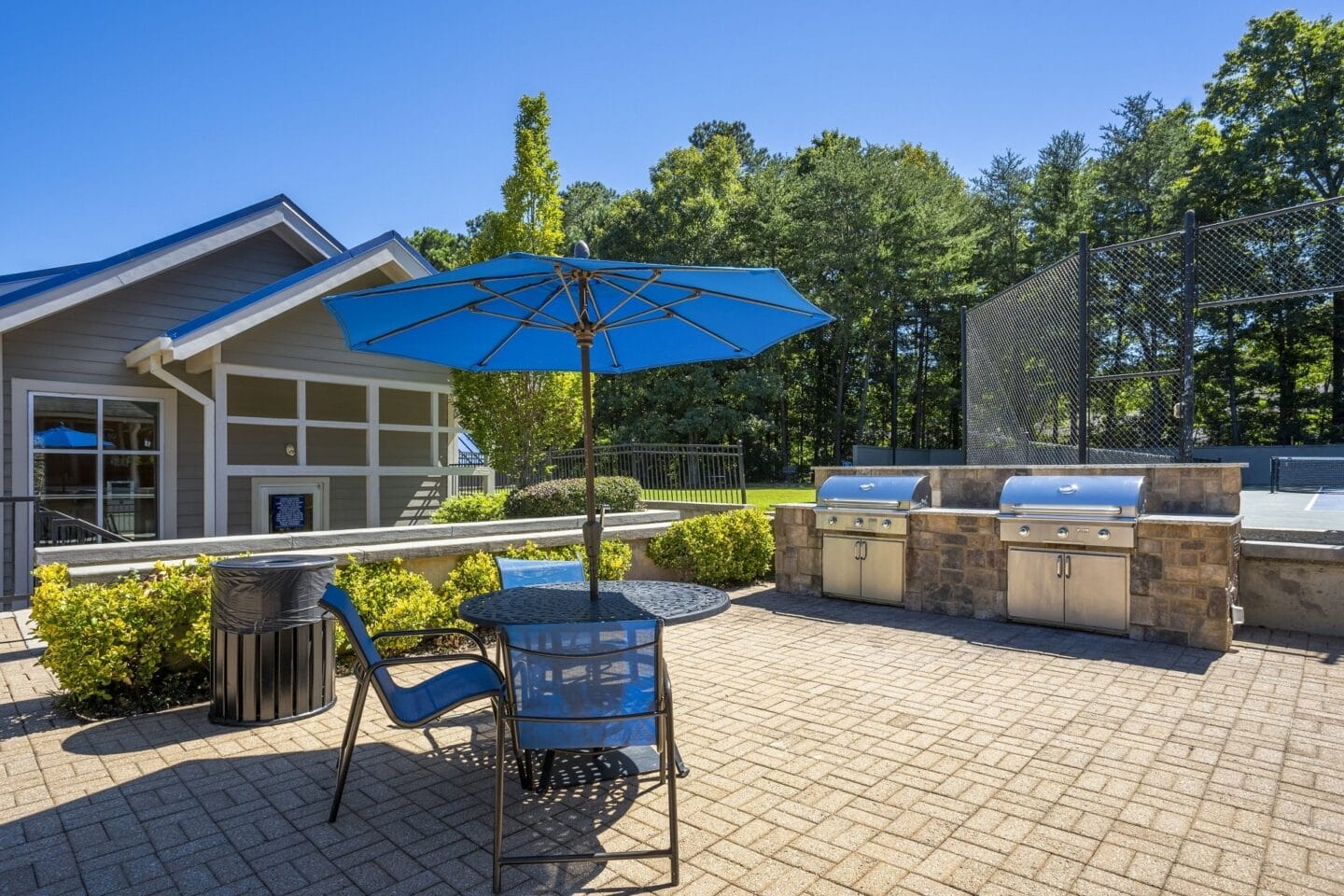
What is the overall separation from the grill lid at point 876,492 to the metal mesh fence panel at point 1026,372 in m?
2.04

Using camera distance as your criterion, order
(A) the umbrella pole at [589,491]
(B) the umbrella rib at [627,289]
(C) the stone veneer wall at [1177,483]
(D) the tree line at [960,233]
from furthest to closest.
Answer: (D) the tree line at [960,233], (C) the stone veneer wall at [1177,483], (A) the umbrella pole at [589,491], (B) the umbrella rib at [627,289]

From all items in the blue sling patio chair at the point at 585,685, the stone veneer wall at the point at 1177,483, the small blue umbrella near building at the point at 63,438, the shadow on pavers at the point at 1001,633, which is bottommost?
the shadow on pavers at the point at 1001,633

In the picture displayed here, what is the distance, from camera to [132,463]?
803 cm

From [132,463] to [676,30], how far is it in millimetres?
8424

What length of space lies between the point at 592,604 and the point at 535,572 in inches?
39.9

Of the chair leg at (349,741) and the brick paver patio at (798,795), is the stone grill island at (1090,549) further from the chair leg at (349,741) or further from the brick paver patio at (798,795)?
the chair leg at (349,741)

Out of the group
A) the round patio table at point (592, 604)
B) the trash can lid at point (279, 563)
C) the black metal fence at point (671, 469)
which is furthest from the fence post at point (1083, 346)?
the trash can lid at point (279, 563)

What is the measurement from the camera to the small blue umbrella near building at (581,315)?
10.9 feet

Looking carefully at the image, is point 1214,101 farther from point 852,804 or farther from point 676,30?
point 852,804

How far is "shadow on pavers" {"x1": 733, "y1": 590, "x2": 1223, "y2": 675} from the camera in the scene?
5.21 meters

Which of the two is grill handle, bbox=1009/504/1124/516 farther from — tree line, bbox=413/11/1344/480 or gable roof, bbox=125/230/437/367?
tree line, bbox=413/11/1344/480

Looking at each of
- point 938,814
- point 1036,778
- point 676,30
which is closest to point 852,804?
point 938,814

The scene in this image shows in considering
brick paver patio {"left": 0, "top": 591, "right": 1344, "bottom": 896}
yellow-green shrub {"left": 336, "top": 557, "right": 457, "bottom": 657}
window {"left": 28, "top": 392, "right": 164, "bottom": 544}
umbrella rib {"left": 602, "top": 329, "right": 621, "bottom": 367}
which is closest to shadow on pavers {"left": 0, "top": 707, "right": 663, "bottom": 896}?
brick paver patio {"left": 0, "top": 591, "right": 1344, "bottom": 896}

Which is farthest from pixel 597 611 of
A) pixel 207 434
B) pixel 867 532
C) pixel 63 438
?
pixel 63 438
